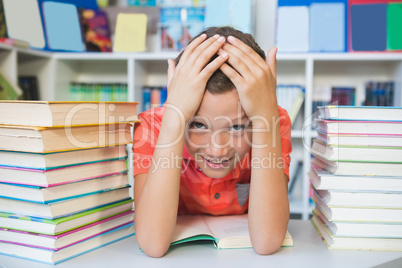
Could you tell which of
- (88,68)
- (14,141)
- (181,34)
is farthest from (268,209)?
(88,68)

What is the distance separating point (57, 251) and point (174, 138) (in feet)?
1.00

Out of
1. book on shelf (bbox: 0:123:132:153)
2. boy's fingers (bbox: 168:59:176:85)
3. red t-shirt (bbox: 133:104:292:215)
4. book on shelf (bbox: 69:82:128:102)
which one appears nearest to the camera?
book on shelf (bbox: 0:123:132:153)

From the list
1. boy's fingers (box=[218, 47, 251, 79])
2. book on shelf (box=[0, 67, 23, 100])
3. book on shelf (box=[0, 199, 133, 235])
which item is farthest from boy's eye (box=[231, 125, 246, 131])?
book on shelf (box=[0, 67, 23, 100])

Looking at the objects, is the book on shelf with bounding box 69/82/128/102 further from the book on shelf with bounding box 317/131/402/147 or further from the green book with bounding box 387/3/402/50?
the book on shelf with bounding box 317/131/402/147

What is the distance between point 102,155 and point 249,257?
36 centimetres

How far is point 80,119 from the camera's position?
26.1 inches

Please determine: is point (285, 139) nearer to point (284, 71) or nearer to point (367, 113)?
point (367, 113)

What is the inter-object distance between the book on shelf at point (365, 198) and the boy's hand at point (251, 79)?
0.70 ft

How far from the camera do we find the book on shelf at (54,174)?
628mm

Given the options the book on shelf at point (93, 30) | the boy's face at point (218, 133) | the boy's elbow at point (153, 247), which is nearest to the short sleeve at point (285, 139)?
the boy's face at point (218, 133)

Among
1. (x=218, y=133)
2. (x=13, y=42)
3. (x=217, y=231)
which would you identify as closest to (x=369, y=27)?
(x=218, y=133)

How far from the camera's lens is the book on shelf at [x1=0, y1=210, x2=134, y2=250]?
2.09 feet

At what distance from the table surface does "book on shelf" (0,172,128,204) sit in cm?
11

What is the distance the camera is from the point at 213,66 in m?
0.73
